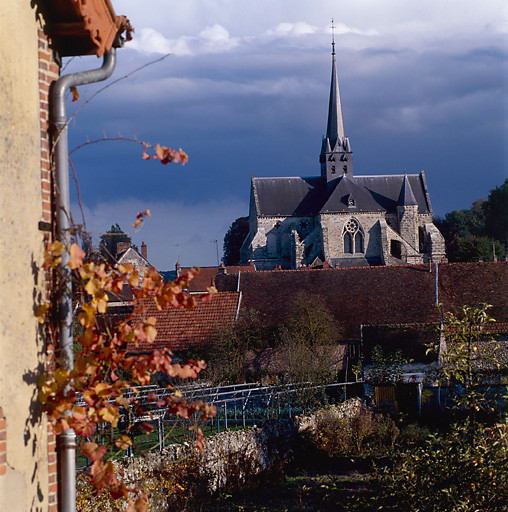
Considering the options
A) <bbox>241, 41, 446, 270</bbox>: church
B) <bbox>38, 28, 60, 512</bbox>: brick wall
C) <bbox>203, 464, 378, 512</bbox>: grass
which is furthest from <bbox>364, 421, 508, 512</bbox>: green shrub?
<bbox>241, 41, 446, 270</bbox>: church

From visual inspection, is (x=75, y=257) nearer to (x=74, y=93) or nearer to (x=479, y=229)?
(x=74, y=93)

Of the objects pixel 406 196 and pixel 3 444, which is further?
pixel 406 196

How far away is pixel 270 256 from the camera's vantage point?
8294 centimetres

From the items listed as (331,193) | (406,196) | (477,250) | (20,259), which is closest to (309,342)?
(20,259)

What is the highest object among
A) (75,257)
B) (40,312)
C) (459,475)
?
(75,257)

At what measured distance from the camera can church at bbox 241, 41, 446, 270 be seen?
7856 centimetres

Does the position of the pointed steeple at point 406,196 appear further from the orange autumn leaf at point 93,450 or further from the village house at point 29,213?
the orange autumn leaf at point 93,450

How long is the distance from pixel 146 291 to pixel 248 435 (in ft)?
36.5

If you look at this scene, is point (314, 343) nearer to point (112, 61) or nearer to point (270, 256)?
point (112, 61)

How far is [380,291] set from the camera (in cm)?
3119

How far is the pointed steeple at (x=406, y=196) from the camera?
80.9 meters

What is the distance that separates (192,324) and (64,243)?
944 inches

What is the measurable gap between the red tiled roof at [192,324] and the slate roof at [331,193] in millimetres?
52533

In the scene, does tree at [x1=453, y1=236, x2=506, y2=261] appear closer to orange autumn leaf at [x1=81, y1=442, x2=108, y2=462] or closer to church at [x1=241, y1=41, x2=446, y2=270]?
church at [x1=241, y1=41, x2=446, y2=270]
